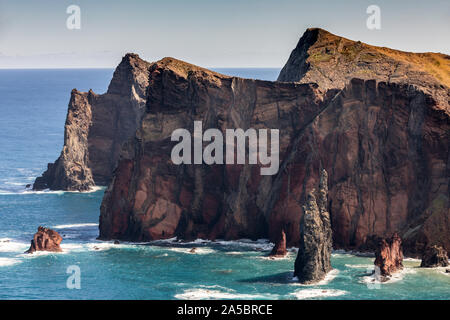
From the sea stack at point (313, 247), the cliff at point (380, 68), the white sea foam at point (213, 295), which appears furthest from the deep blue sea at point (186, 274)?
the cliff at point (380, 68)

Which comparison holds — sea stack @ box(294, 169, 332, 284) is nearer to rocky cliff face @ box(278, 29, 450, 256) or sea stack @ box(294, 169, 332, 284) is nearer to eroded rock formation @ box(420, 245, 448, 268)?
eroded rock formation @ box(420, 245, 448, 268)

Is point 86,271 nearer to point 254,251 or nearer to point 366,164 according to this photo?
point 254,251

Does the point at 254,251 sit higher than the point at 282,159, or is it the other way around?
the point at 282,159

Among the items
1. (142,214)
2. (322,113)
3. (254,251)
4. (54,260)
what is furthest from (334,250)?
(54,260)

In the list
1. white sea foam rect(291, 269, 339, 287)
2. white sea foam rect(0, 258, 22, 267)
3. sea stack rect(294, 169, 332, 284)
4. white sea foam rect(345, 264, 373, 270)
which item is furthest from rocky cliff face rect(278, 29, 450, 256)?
white sea foam rect(0, 258, 22, 267)

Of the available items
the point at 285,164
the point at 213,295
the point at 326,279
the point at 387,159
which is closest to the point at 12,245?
the point at 213,295
